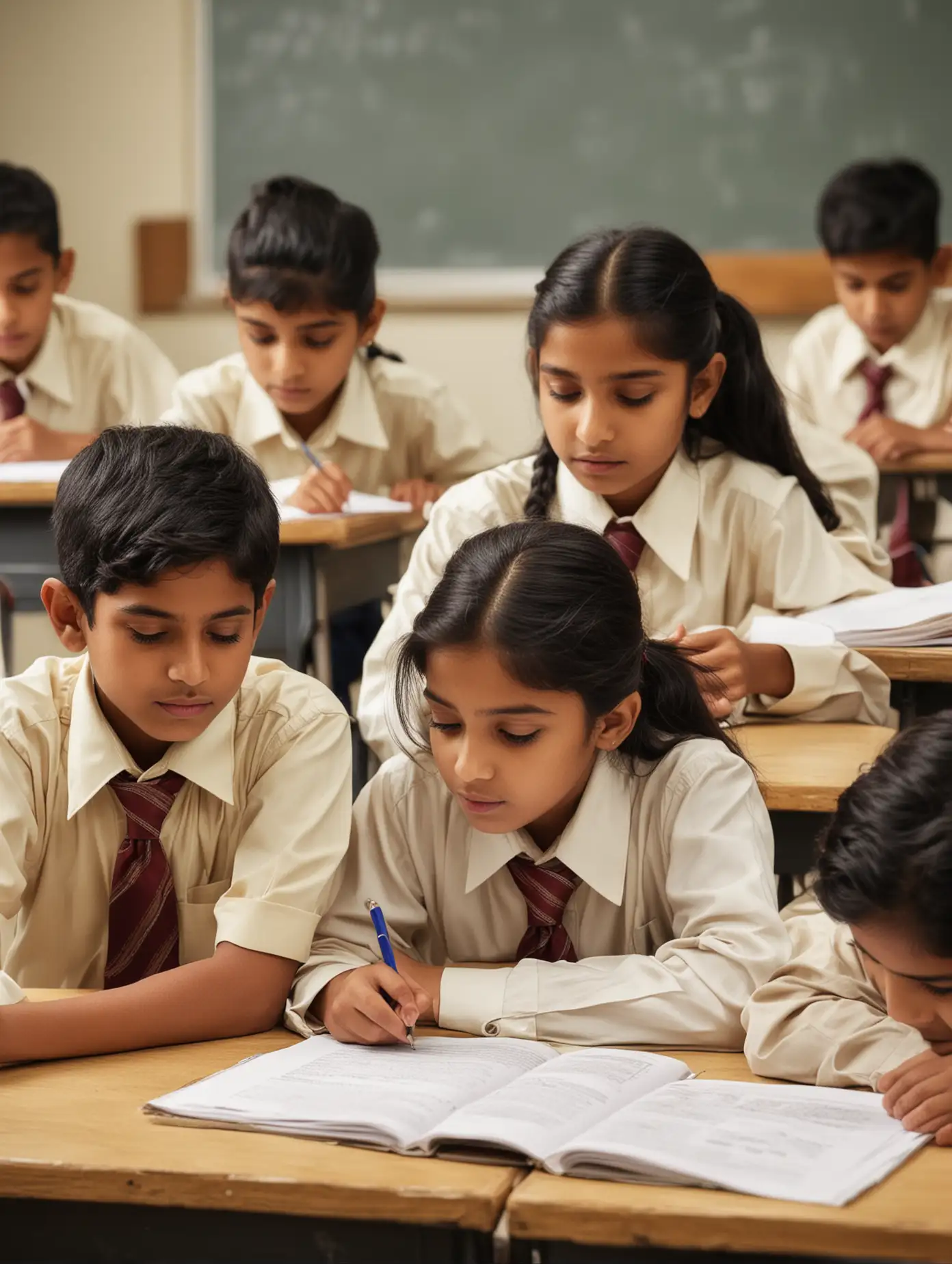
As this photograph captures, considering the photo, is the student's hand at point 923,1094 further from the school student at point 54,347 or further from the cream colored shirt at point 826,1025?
the school student at point 54,347

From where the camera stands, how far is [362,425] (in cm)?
352

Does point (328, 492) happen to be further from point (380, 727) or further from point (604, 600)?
point (604, 600)

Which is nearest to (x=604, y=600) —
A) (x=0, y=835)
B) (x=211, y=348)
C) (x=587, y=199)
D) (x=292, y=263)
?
(x=0, y=835)

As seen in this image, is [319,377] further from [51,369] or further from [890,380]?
[890,380]

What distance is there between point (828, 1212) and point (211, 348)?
4.38 meters

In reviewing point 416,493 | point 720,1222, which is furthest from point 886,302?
point 720,1222

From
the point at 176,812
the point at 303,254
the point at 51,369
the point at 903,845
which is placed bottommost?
the point at 176,812

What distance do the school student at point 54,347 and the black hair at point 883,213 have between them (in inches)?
63.2

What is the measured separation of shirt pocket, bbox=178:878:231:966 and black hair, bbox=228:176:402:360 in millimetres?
1811

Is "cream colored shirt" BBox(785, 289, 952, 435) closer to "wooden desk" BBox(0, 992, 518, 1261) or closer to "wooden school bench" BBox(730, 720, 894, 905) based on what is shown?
"wooden school bench" BBox(730, 720, 894, 905)

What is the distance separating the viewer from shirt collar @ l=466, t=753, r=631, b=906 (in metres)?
1.57

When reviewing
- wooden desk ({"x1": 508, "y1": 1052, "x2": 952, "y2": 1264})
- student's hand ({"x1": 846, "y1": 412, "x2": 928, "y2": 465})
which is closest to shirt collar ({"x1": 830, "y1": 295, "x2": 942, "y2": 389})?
student's hand ({"x1": 846, "y1": 412, "x2": 928, "y2": 465})

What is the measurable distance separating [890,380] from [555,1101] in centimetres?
310

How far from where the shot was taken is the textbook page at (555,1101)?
108cm
